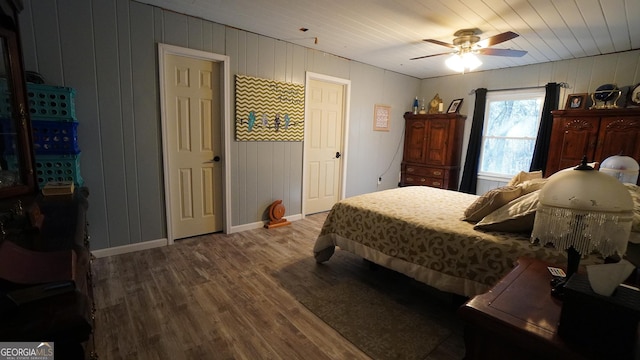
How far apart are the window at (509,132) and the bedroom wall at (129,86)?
3086mm

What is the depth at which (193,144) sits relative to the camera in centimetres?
332

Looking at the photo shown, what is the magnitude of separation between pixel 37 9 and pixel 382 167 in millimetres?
4686

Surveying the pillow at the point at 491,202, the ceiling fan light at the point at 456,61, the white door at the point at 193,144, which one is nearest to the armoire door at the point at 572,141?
the ceiling fan light at the point at 456,61

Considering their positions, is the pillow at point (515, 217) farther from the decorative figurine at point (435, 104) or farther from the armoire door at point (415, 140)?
the decorative figurine at point (435, 104)

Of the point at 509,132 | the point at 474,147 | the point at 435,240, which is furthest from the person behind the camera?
the point at 474,147

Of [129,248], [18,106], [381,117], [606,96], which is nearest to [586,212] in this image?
[18,106]

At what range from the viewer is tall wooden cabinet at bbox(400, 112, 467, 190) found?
16.1 ft

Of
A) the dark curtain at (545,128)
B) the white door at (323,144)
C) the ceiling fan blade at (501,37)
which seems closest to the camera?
the ceiling fan blade at (501,37)

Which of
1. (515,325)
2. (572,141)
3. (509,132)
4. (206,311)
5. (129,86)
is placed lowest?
(206,311)

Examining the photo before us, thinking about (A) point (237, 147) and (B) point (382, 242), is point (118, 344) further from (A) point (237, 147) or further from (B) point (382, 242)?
(A) point (237, 147)

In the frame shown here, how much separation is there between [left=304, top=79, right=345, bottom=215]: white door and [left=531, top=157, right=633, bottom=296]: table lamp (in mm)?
3332

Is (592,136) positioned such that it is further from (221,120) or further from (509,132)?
(221,120)

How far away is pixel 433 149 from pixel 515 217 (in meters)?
3.42

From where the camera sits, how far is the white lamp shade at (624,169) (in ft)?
10.1
